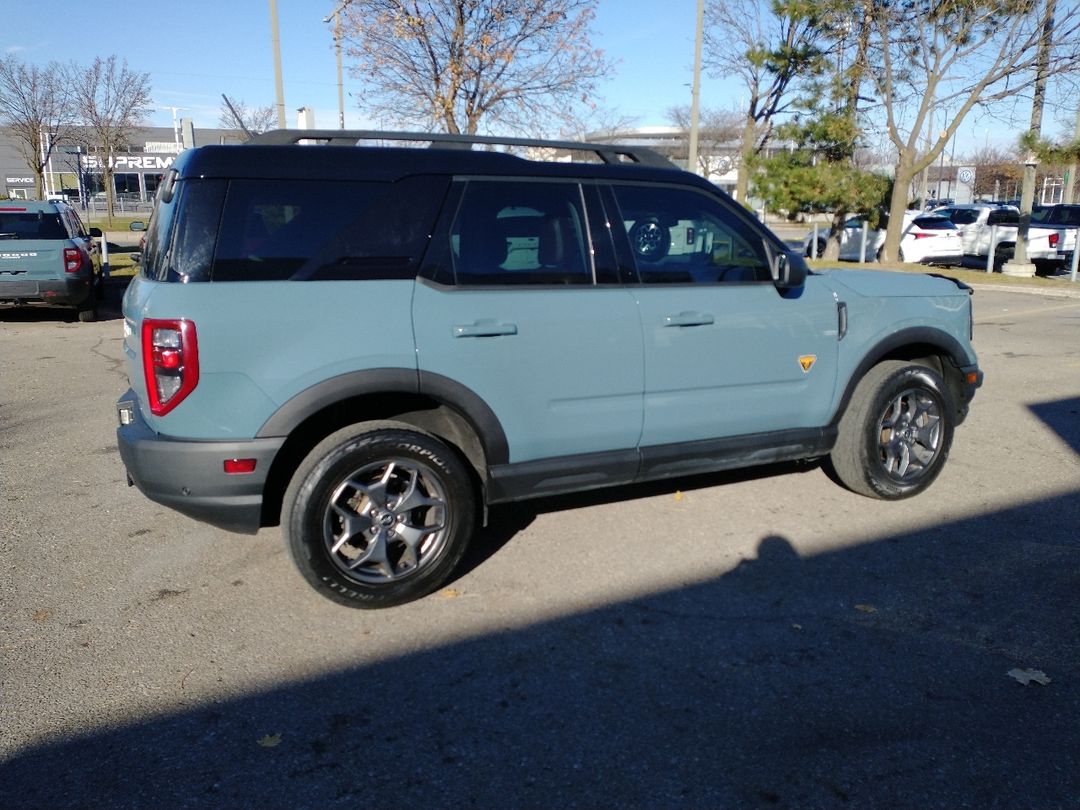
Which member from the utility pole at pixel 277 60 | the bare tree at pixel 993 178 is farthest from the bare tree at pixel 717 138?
the utility pole at pixel 277 60

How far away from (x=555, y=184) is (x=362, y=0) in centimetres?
1354

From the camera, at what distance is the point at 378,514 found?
401cm

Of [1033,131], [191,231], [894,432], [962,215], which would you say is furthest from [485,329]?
[962,215]

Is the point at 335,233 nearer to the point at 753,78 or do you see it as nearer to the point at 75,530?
the point at 75,530

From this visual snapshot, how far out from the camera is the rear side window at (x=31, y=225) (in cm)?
1255

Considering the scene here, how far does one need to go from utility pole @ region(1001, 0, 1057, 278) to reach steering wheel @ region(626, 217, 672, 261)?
688 inches

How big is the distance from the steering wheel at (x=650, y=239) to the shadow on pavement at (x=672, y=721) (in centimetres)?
165

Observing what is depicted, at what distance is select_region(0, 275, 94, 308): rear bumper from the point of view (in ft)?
40.3

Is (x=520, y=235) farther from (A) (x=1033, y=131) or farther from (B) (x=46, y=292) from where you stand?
(A) (x=1033, y=131)

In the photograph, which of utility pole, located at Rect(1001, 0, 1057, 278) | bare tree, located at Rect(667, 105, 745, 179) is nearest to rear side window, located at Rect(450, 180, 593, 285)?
utility pole, located at Rect(1001, 0, 1057, 278)

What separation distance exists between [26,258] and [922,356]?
37.3 ft

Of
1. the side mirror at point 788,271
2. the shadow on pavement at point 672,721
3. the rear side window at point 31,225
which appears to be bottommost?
the shadow on pavement at point 672,721

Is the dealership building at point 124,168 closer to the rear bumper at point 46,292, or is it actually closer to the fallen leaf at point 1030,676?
the rear bumper at point 46,292

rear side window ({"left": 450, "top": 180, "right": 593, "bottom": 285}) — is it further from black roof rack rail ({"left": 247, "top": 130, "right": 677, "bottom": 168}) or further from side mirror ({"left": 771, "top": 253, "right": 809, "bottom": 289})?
side mirror ({"left": 771, "top": 253, "right": 809, "bottom": 289})
